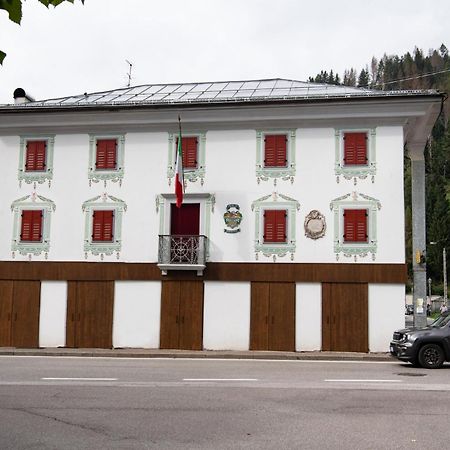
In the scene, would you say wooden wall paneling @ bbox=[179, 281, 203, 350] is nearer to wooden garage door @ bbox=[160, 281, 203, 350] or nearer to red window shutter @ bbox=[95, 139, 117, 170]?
wooden garage door @ bbox=[160, 281, 203, 350]

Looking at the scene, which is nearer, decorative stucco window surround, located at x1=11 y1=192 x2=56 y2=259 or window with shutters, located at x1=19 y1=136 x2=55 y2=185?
decorative stucco window surround, located at x1=11 y1=192 x2=56 y2=259

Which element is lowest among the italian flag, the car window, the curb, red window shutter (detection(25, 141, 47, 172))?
the curb

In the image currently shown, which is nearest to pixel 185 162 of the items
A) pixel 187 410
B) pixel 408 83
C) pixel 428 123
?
pixel 428 123

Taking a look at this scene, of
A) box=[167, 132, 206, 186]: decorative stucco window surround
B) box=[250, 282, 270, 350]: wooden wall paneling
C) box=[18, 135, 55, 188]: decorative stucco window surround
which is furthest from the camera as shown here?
box=[18, 135, 55, 188]: decorative stucco window surround

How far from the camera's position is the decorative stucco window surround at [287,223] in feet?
80.1

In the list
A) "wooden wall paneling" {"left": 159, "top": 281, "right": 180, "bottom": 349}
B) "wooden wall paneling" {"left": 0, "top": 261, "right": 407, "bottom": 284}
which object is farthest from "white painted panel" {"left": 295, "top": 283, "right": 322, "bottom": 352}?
"wooden wall paneling" {"left": 159, "top": 281, "right": 180, "bottom": 349}

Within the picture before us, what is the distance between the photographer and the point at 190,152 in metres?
25.5

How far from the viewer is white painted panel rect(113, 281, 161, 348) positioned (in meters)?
24.8

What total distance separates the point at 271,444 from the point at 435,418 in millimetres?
2990

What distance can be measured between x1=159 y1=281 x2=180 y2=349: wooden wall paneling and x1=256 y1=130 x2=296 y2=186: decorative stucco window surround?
5.15 m

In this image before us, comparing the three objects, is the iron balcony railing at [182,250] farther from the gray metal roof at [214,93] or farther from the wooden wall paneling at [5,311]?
the wooden wall paneling at [5,311]

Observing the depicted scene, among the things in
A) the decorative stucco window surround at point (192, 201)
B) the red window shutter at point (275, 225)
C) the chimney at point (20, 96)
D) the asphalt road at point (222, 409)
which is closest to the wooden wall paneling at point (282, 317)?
the red window shutter at point (275, 225)

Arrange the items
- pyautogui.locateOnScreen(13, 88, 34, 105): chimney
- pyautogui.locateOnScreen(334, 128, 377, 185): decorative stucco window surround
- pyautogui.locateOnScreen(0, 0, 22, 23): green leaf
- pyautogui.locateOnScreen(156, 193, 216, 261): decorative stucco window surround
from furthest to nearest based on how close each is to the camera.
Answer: pyautogui.locateOnScreen(13, 88, 34, 105): chimney
pyautogui.locateOnScreen(156, 193, 216, 261): decorative stucco window surround
pyautogui.locateOnScreen(334, 128, 377, 185): decorative stucco window surround
pyautogui.locateOnScreen(0, 0, 22, 23): green leaf

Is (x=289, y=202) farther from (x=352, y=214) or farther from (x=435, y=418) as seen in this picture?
(x=435, y=418)
